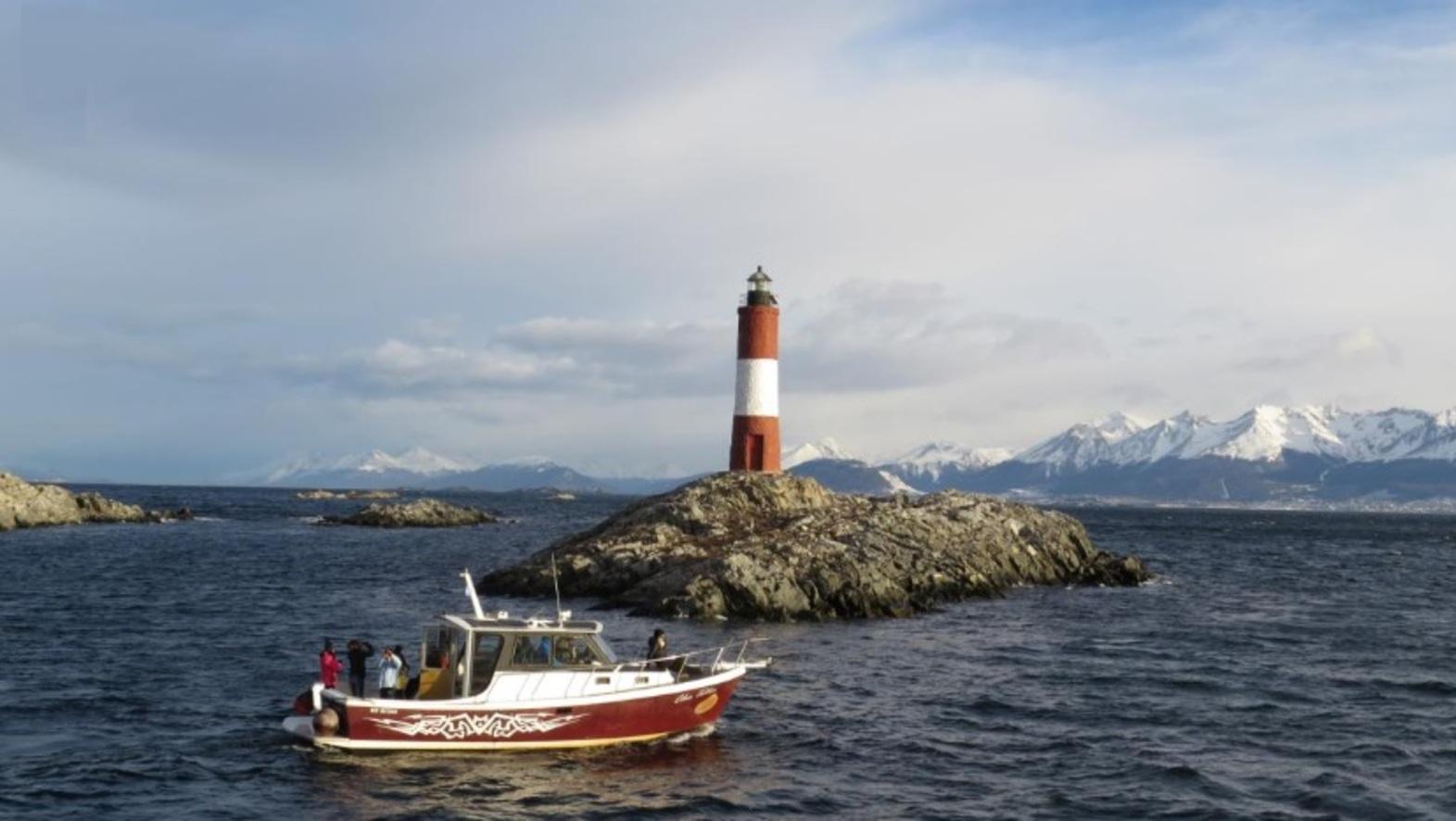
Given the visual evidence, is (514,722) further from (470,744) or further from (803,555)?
(803,555)

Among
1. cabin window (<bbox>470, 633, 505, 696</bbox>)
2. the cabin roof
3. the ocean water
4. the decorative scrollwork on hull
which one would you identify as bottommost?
the ocean water

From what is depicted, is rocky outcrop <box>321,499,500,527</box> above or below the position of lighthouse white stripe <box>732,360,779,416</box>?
below

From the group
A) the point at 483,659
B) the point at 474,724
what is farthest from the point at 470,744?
the point at 483,659

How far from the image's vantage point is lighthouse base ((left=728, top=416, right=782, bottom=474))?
197 ft

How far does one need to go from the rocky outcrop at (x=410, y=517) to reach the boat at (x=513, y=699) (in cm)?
8608

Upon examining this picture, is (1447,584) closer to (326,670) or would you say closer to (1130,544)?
(1130,544)

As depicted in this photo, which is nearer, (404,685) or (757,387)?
(404,685)

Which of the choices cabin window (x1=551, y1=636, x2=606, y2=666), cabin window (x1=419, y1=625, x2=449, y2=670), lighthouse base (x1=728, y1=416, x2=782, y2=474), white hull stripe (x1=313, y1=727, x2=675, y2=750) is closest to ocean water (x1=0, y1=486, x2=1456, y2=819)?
white hull stripe (x1=313, y1=727, x2=675, y2=750)

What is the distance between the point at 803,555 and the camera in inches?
1855

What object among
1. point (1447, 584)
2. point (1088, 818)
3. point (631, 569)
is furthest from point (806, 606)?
point (1447, 584)

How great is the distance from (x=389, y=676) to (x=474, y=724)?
77.4 inches

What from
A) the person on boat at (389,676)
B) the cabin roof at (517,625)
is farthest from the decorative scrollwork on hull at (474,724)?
the cabin roof at (517,625)

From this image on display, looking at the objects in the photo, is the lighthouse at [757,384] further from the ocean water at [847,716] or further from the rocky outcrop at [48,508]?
the rocky outcrop at [48,508]

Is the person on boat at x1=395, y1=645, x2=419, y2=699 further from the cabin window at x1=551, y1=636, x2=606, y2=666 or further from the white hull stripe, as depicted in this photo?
the cabin window at x1=551, y1=636, x2=606, y2=666
